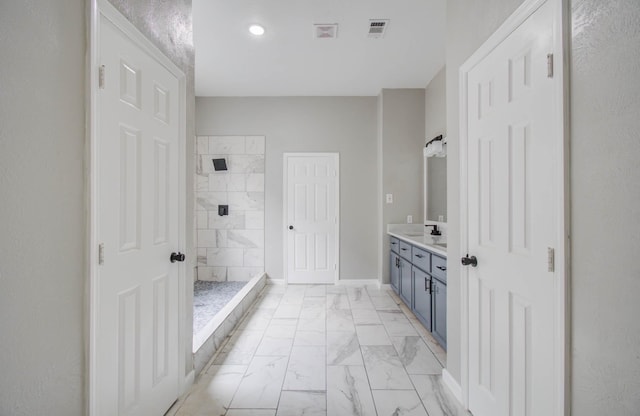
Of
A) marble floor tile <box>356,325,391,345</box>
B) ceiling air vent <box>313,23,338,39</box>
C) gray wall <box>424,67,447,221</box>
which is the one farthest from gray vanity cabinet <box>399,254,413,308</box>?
ceiling air vent <box>313,23,338,39</box>

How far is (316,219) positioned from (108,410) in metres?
3.42

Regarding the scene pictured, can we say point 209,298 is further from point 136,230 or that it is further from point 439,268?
point 439,268

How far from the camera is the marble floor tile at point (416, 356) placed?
216cm

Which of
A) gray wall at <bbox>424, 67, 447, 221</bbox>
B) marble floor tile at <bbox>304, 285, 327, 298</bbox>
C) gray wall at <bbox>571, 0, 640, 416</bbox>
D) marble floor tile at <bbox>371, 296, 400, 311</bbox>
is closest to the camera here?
gray wall at <bbox>571, 0, 640, 416</bbox>

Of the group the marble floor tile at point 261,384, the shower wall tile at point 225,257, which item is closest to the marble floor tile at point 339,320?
the marble floor tile at point 261,384

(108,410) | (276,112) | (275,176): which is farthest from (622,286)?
(276,112)

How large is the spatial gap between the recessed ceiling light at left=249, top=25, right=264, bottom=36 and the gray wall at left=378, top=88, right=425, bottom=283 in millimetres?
2021

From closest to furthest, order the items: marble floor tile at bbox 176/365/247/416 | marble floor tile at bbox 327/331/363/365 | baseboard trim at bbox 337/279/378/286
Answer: marble floor tile at bbox 176/365/247/416
marble floor tile at bbox 327/331/363/365
baseboard trim at bbox 337/279/378/286

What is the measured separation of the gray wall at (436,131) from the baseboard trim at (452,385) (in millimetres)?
2052

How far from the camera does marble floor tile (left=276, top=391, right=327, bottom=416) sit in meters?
1.70

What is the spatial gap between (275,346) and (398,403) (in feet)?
3.74
